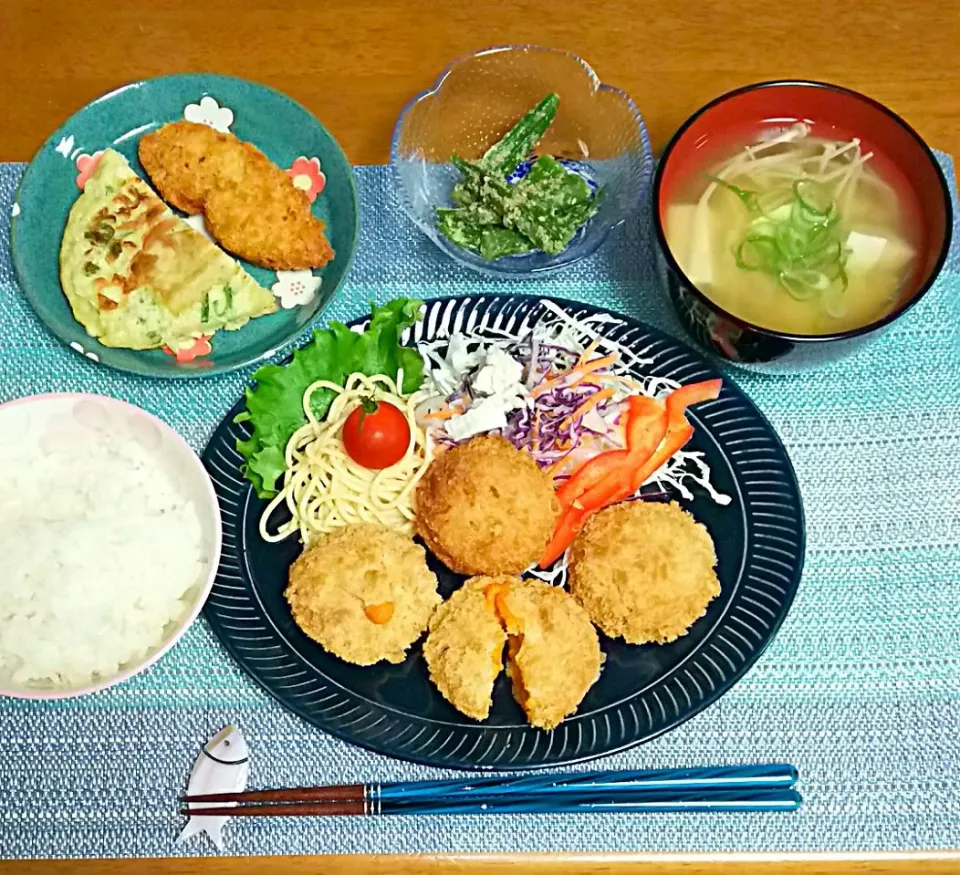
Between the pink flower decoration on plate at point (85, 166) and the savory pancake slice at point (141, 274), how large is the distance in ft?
0.07

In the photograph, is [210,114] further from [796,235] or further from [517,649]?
[517,649]

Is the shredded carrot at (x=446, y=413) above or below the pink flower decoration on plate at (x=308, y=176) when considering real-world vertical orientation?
below

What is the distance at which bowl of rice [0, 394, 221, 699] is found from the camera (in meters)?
2.11

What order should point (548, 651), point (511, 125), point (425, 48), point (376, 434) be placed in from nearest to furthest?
point (548, 651) < point (376, 434) < point (511, 125) < point (425, 48)

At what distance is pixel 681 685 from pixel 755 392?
84 cm

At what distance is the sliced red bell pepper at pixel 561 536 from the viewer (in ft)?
7.63

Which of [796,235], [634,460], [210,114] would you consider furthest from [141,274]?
[796,235]

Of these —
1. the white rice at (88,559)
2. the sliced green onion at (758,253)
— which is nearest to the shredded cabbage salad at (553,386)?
the sliced green onion at (758,253)

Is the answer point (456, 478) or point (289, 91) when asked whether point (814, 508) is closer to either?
point (456, 478)

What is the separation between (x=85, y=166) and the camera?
8.93 feet

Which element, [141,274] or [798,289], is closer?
[798,289]

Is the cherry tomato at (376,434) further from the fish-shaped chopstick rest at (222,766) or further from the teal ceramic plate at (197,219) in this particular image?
the fish-shaped chopstick rest at (222,766)

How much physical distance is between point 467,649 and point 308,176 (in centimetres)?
147

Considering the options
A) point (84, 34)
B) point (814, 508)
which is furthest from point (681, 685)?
point (84, 34)
